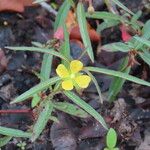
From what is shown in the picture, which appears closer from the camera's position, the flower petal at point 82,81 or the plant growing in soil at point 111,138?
the flower petal at point 82,81

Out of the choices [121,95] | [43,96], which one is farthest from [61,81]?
[121,95]

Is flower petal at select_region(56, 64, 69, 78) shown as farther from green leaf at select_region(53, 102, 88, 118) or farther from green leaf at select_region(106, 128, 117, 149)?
green leaf at select_region(106, 128, 117, 149)

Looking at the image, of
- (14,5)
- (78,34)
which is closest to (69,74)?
(78,34)

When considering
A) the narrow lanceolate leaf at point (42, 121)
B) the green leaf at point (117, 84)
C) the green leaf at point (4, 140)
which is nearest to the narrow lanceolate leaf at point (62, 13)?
the green leaf at point (117, 84)

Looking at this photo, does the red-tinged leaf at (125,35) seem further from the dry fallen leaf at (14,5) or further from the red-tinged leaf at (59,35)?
the dry fallen leaf at (14,5)

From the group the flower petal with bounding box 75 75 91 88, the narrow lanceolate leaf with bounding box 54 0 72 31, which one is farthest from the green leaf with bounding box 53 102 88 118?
the narrow lanceolate leaf with bounding box 54 0 72 31

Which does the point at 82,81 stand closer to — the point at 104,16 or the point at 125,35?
the point at 104,16
